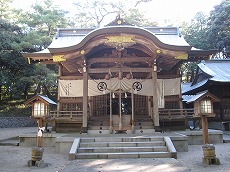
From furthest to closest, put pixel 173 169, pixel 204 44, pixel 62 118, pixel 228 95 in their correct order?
1. pixel 204 44
2. pixel 228 95
3. pixel 62 118
4. pixel 173 169

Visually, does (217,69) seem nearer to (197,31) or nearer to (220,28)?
(220,28)

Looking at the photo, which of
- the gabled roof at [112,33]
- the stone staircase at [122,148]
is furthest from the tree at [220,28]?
the stone staircase at [122,148]

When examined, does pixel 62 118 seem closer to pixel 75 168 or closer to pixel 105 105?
pixel 105 105

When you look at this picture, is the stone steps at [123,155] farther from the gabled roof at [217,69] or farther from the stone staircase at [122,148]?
the gabled roof at [217,69]

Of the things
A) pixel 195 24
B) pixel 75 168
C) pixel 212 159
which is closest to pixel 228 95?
pixel 212 159

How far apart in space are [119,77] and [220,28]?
2012 centimetres

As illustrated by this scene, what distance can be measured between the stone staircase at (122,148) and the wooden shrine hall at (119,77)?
1991 millimetres

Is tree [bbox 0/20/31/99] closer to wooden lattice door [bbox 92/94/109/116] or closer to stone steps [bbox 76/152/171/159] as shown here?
wooden lattice door [bbox 92/94/109/116]

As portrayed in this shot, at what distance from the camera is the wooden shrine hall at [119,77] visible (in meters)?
9.54

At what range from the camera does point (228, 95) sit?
55.6 feet

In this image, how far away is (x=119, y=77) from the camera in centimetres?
1079

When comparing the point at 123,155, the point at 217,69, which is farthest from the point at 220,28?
the point at 123,155

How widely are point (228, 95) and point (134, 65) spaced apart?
30.0 feet

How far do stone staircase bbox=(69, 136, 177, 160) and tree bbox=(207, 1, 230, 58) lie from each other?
70.3 ft
